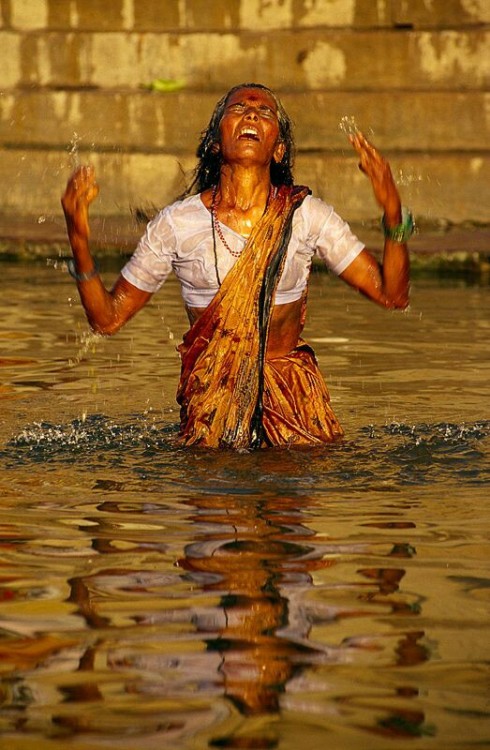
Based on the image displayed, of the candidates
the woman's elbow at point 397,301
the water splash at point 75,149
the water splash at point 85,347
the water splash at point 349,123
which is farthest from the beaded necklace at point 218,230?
the water splash at point 75,149

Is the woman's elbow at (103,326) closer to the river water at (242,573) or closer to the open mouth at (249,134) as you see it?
the river water at (242,573)

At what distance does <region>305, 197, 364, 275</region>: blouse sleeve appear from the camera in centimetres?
597

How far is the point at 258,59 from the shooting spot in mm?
13867

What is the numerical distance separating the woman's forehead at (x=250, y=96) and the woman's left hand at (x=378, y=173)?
0.47m

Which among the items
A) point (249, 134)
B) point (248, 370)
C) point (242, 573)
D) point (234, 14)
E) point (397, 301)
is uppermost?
point (249, 134)

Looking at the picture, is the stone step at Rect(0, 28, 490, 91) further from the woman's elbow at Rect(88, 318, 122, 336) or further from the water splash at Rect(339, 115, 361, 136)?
the woman's elbow at Rect(88, 318, 122, 336)

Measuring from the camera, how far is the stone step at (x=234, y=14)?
13500 millimetres

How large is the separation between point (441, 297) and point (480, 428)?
4.65m

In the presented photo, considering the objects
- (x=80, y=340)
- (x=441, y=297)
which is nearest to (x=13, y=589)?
(x=80, y=340)

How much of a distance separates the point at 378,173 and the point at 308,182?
325 inches

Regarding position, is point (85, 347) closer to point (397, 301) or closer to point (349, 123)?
point (397, 301)

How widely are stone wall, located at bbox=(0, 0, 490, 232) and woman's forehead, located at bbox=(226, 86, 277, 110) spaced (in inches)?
294

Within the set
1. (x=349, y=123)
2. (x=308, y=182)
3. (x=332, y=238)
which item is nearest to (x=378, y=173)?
(x=332, y=238)

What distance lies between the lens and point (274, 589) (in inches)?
165
